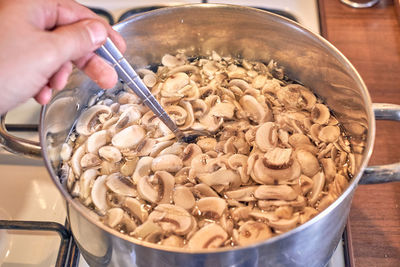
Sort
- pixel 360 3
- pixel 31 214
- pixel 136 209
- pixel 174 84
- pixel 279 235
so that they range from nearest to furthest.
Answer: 1. pixel 279 235
2. pixel 136 209
3. pixel 31 214
4. pixel 174 84
5. pixel 360 3

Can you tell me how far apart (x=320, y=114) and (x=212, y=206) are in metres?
0.38

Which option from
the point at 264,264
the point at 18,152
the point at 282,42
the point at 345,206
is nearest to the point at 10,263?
the point at 18,152

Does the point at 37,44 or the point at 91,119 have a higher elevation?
the point at 37,44

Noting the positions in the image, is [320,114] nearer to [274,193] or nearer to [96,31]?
[274,193]

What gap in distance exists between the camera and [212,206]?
0.74 meters

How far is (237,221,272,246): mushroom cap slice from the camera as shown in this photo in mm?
669

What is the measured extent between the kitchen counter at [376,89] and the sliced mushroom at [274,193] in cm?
20

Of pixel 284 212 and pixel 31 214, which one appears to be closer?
pixel 284 212

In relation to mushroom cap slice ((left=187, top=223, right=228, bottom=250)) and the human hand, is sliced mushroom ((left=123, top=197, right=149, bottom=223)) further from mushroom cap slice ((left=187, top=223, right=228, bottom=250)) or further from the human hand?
the human hand

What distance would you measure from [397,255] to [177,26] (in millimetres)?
710

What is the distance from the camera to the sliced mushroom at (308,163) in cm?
81

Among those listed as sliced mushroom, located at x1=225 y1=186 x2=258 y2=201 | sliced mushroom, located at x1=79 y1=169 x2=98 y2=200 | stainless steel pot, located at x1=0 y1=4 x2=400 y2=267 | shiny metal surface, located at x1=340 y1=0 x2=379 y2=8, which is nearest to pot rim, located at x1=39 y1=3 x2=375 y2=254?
stainless steel pot, located at x1=0 y1=4 x2=400 y2=267

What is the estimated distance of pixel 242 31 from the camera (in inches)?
39.2

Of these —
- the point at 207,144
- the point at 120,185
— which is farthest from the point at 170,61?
the point at 120,185
